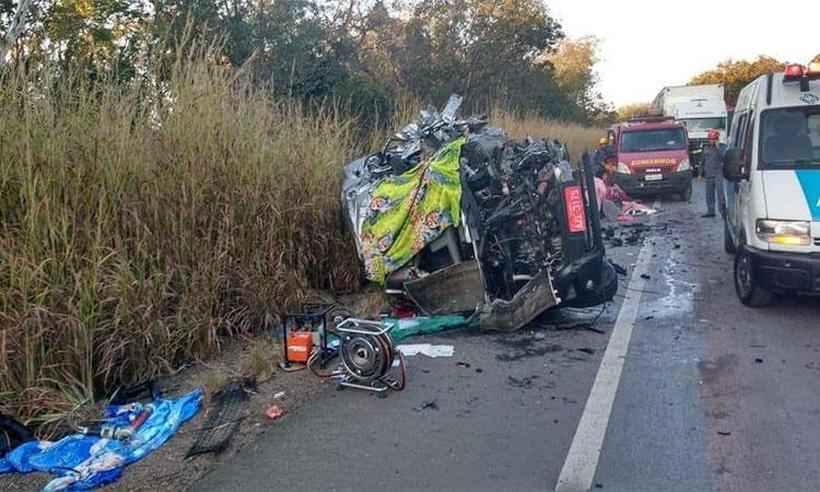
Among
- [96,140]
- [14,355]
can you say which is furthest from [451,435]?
[96,140]

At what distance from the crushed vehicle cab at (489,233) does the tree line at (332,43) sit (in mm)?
2118

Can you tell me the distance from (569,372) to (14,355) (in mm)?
3788

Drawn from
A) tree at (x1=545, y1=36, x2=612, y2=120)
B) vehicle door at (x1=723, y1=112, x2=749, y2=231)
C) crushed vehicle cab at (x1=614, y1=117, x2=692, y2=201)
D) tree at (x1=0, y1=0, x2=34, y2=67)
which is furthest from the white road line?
tree at (x1=545, y1=36, x2=612, y2=120)

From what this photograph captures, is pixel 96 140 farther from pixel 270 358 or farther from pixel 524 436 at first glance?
pixel 524 436

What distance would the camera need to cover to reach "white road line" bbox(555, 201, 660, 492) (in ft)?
12.6

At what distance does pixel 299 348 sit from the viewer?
585 cm

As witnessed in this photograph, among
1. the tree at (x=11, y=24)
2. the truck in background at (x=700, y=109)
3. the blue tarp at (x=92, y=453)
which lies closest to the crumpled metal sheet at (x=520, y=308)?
the blue tarp at (x=92, y=453)

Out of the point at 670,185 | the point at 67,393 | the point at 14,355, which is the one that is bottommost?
the point at 670,185

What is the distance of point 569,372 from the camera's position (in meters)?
5.69

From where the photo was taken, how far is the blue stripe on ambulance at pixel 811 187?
660 cm

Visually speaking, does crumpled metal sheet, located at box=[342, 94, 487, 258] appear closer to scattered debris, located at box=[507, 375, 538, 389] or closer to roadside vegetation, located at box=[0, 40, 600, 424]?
roadside vegetation, located at box=[0, 40, 600, 424]

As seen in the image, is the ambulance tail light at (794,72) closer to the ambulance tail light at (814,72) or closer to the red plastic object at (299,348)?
the ambulance tail light at (814,72)

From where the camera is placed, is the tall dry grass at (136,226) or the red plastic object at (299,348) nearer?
the tall dry grass at (136,226)

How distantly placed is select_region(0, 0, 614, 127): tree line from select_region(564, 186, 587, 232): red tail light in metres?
3.35
